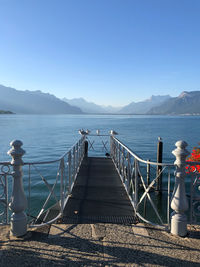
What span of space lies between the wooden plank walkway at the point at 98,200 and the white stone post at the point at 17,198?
106 cm

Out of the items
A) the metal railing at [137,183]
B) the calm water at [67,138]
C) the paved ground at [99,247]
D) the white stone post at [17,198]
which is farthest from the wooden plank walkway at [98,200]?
the calm water at [67,138]

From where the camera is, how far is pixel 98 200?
5.59 metres

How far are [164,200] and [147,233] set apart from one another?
8918 millimetres

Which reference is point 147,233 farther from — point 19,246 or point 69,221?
point 19,246

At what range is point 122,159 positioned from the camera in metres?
7.71

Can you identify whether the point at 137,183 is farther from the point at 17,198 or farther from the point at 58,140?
the point at 58,140

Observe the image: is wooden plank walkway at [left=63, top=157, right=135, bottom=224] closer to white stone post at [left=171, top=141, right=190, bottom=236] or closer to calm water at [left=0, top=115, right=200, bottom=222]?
white stone post at [left=171, top=141, right=190, bottom=236]

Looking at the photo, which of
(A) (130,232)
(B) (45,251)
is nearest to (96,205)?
(A) (130,232)

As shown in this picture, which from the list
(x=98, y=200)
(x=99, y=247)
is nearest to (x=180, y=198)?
(x=99, y=247)

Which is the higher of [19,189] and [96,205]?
[19,189]

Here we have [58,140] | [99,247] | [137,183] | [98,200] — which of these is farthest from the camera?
[58,140]

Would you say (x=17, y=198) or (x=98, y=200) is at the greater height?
(x=17, y=198)

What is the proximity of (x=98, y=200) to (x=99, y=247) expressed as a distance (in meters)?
2.40

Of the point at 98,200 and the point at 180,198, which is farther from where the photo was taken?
the point at 98,200
